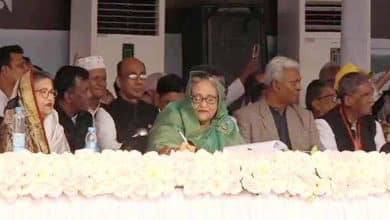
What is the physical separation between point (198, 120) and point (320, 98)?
5.02ft

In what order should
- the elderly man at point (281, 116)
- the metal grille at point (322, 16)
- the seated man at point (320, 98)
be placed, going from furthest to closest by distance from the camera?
the metal grille at point (322, 16) → the seated man at point (320, 98) → the elderly man at point (281, 116)

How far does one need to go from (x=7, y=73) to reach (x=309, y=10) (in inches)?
124

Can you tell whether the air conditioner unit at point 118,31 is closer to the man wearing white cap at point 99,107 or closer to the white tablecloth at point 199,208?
the man wearing white cap at point 99,107

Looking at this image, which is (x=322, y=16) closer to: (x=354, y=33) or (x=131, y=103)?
(x=354, y=33)

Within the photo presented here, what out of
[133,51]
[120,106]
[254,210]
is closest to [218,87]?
[254,210]

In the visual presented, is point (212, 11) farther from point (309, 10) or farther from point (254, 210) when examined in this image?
point (254, 210)

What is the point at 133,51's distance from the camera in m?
7.27

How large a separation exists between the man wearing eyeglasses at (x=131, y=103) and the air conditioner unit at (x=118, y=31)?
1.84 m

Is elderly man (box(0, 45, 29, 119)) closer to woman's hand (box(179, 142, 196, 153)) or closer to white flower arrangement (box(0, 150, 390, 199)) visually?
woman's hand (box(179, 142, 196, 153))

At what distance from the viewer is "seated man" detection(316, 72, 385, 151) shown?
4688 millimetres

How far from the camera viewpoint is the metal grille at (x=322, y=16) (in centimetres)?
761

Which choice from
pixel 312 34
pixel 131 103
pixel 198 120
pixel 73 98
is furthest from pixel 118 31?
pixel 198 120

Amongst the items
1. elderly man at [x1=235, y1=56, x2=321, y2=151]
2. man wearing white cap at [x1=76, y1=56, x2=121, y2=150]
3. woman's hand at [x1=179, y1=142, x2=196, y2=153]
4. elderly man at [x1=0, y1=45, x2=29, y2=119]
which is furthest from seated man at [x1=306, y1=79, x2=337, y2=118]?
woman's hand at [x1=179, y1=142, x2=196, y2=153]

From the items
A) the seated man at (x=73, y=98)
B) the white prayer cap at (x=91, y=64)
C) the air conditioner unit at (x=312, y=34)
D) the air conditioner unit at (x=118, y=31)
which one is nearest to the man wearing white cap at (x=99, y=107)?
the white prayer cap at (x=91, y=64)
